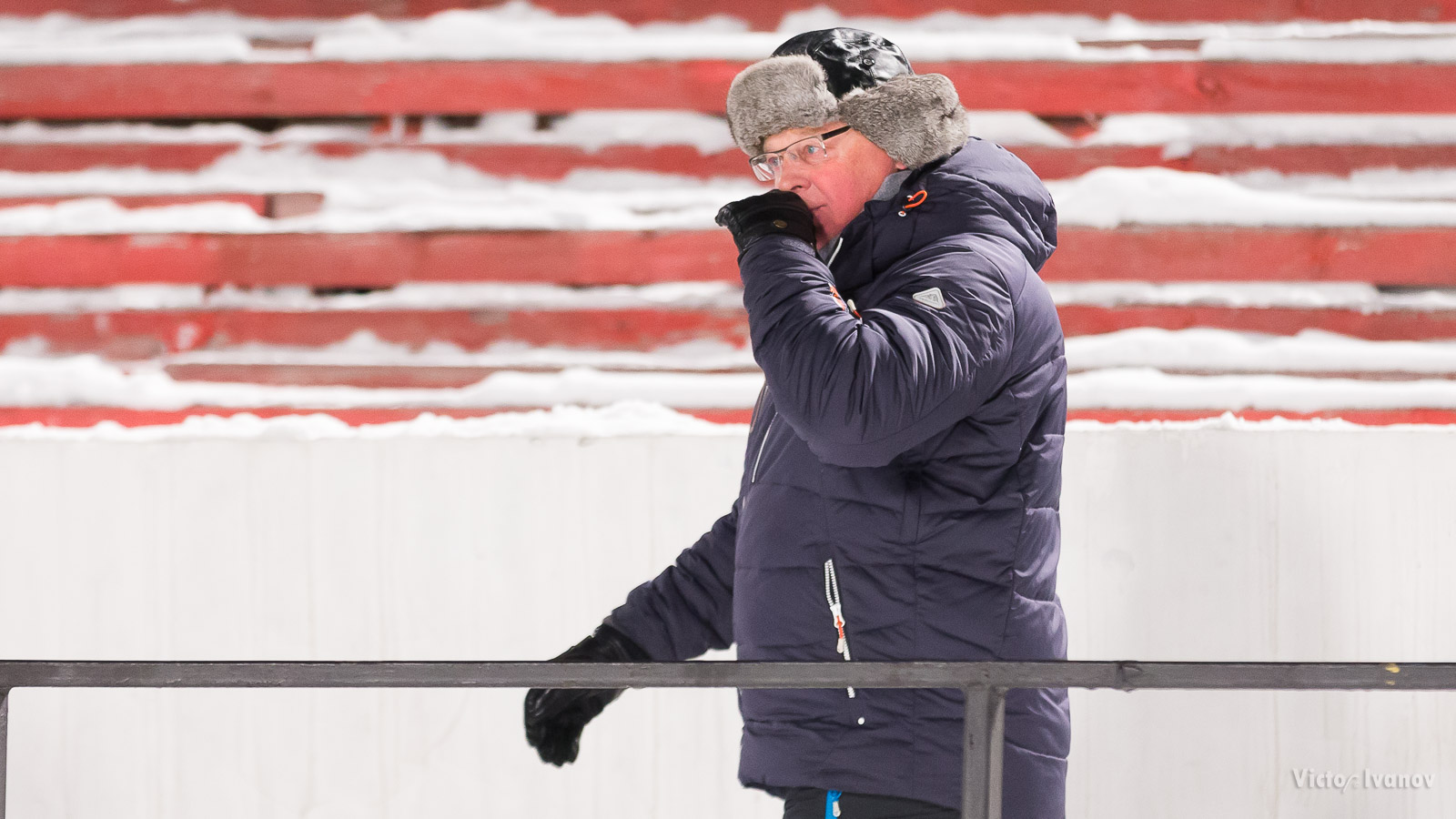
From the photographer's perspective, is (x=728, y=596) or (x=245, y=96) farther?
(x=245, y=96)

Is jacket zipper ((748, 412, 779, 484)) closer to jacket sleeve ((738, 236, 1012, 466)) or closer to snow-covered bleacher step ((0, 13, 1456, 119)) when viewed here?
jacket sleeve ((738, 236, 1012, 466))

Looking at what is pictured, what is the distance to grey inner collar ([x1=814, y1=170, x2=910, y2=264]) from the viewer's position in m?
1.60

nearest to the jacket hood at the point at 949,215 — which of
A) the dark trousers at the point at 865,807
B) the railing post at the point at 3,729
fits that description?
the dark trousers at the point at 865,807

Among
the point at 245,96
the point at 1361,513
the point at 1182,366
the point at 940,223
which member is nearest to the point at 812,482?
the point at 940,223

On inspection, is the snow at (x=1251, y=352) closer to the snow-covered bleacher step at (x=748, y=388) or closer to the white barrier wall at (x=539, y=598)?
the snow-covered bleacher step at (x=748, y=388)

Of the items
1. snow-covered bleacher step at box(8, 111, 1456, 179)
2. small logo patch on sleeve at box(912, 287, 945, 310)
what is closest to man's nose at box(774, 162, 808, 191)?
small logo patch on sleeve at box(912, 287, 945, 310)

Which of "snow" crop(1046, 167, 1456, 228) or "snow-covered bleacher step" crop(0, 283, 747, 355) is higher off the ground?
"snow" crop(1046, 167, 1456, 228)

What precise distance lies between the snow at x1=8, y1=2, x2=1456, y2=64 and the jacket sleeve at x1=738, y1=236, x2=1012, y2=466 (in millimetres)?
Result: 1852

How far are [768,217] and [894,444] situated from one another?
0.37m

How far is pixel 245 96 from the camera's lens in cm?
316

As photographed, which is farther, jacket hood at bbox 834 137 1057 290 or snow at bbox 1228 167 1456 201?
snow at bbox 1228 167 1456 201

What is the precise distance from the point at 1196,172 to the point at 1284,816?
1.74 m

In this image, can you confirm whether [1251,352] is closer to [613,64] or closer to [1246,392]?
[1246,392]

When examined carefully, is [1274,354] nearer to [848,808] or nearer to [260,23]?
[848,808]
